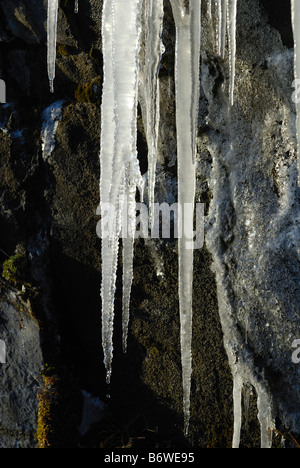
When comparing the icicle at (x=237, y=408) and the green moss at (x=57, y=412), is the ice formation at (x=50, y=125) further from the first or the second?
the icicle at (x=237, y=408)

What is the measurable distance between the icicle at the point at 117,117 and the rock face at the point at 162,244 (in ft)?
2.07

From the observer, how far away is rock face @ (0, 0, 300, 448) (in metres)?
1.97

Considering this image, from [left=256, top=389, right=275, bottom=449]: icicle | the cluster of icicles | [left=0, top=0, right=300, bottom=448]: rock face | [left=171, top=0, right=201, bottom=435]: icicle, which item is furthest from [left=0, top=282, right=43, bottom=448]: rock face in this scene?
[left=171, top=0, right=201, bottom=435]: icicle

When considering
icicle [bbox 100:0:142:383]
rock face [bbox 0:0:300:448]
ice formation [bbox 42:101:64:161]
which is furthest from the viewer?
ice formation [bbox 42:101:64:161]

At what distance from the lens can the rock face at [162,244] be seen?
1969mm

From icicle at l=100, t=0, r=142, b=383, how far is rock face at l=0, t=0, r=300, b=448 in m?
0.63

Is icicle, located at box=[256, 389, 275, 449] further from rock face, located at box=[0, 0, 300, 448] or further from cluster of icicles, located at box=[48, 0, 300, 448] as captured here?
cluster of icicles, located at box=[48, 0, 300, 448]

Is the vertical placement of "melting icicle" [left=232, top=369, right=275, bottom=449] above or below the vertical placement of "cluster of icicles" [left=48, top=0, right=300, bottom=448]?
below

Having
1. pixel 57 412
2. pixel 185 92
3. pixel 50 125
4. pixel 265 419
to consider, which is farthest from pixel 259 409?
pixel 50 125

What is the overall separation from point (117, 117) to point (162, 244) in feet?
3.26

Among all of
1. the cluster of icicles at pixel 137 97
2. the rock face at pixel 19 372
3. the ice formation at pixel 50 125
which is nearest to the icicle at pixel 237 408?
the cluster of icicles at pixel 137 97

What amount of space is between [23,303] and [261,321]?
4.80 feet

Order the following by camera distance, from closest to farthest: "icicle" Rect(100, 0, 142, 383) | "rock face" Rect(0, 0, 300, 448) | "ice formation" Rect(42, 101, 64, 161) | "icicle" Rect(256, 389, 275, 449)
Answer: "icicle" Rect(100, 0, 142, 383), "rock face" Rect(0, 0, 300, 448), "icicle" Rect(256, 389, 275, 449), "ice formation" Rect(42, 101, 64, 161)

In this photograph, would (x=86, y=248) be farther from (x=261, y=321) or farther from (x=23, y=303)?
(x=261, y=321)
